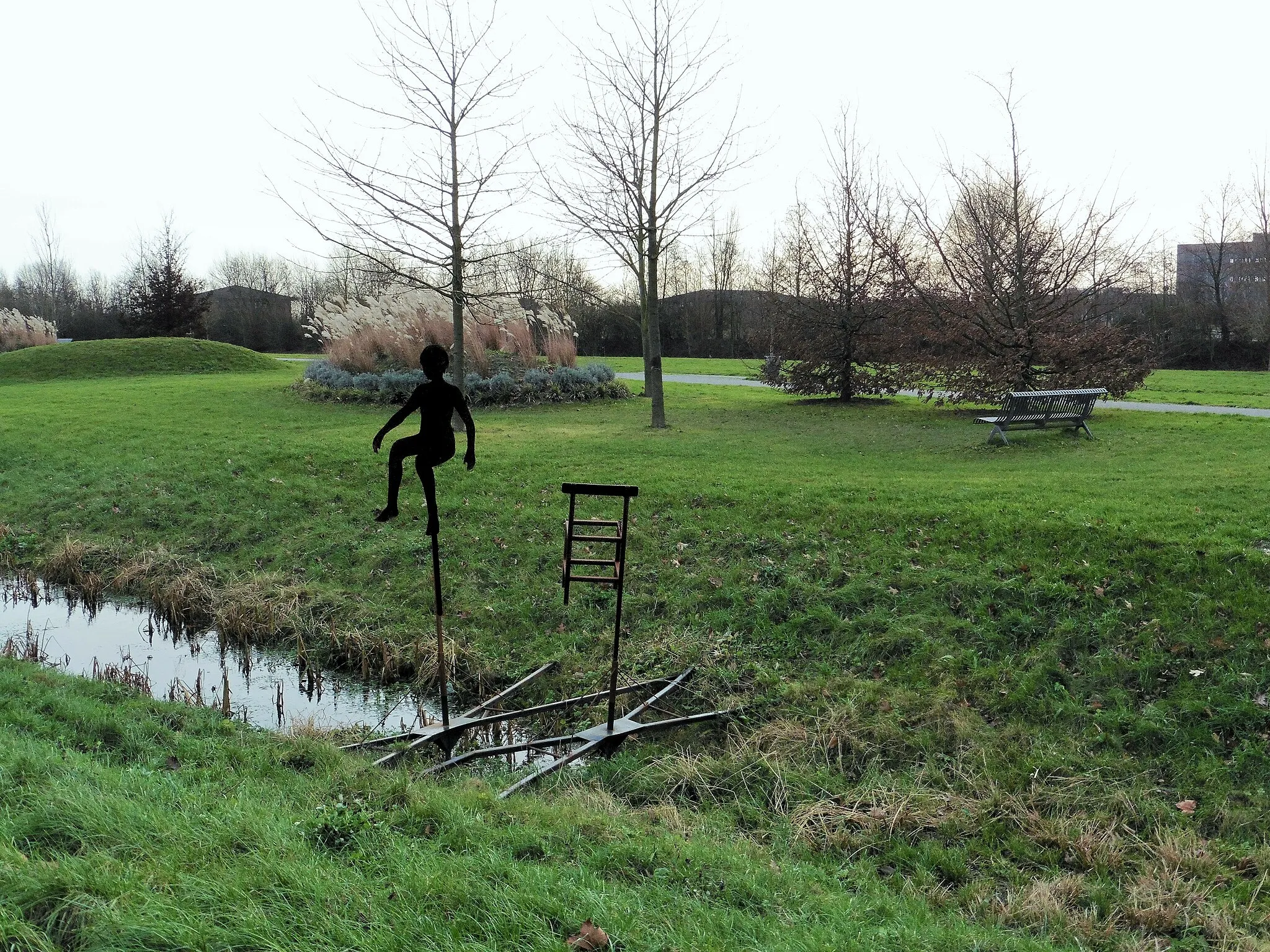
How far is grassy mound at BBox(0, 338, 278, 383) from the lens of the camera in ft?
87.4

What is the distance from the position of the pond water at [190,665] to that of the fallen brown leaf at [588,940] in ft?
12.5

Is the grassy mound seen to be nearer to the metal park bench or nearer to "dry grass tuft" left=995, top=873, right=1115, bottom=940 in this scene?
the metal park bench

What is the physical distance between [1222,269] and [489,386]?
37687mm

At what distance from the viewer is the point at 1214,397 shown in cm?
1873

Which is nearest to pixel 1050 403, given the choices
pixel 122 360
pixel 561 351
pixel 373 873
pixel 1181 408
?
pixel 1181 408

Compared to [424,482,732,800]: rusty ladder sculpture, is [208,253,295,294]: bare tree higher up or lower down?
higher up

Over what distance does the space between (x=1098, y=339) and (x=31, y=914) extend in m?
16.9

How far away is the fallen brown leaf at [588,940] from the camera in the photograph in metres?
2.87

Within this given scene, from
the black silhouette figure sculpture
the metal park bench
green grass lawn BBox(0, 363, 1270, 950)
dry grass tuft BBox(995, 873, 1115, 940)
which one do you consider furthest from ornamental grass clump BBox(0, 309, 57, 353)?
dry grass tuft BBox(995, 873, 1115, 940)

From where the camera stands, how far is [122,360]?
27484 mm

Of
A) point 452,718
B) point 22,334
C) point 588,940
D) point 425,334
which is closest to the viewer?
point 588,940

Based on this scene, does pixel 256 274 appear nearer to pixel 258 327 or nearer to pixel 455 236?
pixel 258 327

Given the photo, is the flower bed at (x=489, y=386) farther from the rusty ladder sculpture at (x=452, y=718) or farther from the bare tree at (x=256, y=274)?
the bare tree at (x=256, y=274)

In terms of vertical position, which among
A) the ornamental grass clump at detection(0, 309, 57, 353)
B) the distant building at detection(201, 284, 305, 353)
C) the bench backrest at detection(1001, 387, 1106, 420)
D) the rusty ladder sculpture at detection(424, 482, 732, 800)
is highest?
the distant building at detection(201, 284, 305, 353)
